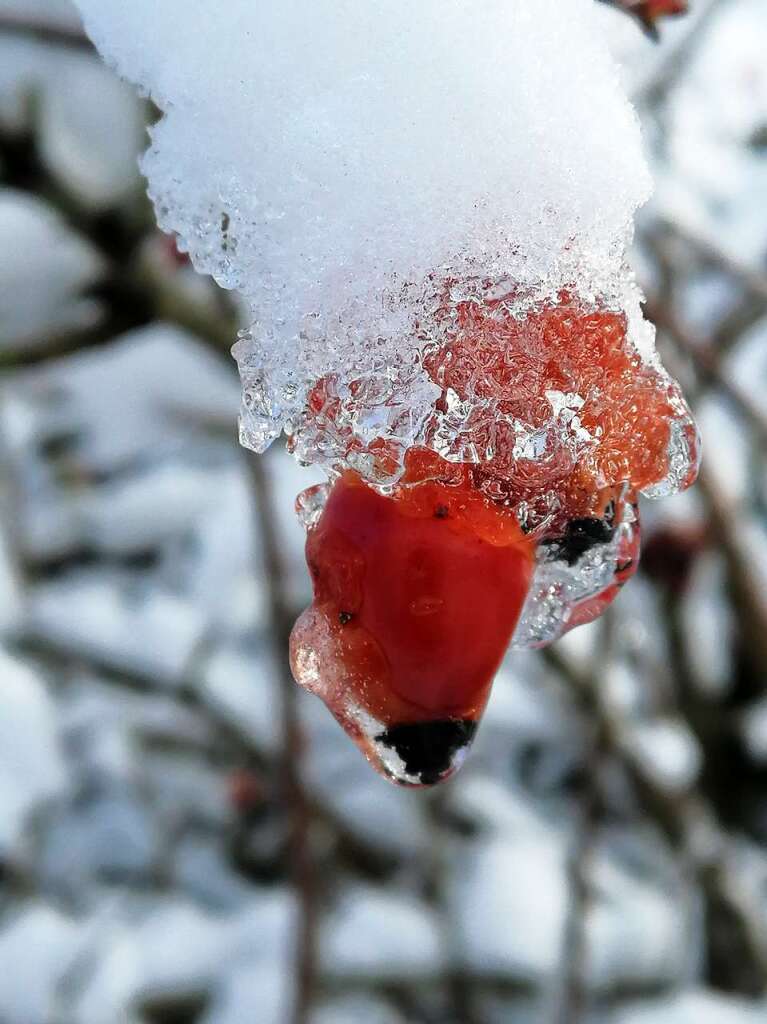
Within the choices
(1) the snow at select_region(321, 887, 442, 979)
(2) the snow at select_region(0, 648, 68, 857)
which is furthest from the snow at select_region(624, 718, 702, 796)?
(2) the snow at select_region(0, 648, 68, 857)

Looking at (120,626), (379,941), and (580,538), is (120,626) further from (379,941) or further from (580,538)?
(580,538)

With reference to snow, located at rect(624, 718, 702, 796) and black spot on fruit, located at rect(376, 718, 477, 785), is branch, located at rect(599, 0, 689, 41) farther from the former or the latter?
snow, located at rect(624, 718, 702, 796)

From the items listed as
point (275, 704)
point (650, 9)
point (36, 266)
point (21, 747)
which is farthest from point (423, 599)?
point (21, 747)

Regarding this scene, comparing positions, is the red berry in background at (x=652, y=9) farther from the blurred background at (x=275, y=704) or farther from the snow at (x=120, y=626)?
the snow at (x=120, y=626)

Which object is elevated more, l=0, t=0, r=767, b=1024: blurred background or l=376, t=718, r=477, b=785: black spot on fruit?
l=376, t=718, r=477, b=785: black spot on fruit

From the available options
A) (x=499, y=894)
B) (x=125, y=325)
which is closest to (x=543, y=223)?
(x=125, y=325)

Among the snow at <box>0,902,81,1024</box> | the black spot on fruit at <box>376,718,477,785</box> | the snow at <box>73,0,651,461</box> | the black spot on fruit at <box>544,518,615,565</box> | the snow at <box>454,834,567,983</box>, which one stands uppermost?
the snow at <box>73,0,651,461</box>
